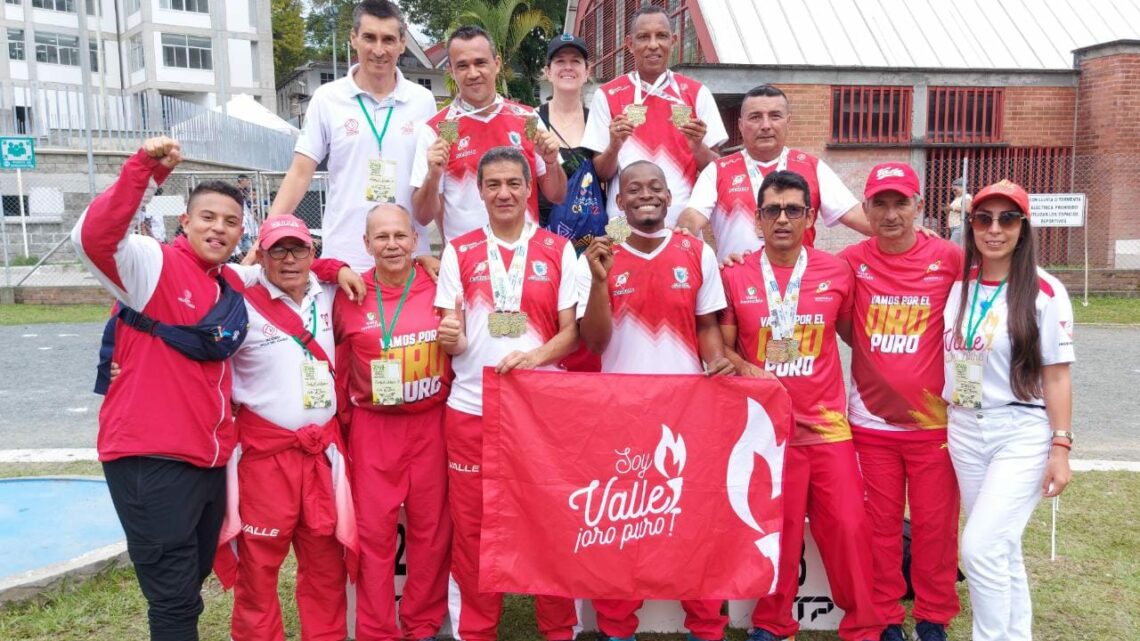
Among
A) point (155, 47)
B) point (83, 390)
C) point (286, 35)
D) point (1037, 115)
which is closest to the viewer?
point (83, 390)

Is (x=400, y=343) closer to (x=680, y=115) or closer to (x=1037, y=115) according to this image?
(x=680, y=115)

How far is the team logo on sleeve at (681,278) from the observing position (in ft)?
14.6

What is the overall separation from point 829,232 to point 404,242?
16709 mm

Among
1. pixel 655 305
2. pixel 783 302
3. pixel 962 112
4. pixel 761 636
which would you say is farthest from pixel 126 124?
pixel 761 636

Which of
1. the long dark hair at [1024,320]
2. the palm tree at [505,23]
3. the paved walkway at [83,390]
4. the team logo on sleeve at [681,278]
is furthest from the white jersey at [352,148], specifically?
the palm tree at [505,23]

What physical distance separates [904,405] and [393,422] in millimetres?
2546

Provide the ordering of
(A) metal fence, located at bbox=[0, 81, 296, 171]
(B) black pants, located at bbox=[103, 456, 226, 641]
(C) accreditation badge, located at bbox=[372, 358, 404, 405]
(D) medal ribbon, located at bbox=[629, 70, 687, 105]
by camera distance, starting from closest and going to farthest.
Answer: (B) black pants, located at bbox=[103, 456, 226, 641], (C) accreditation badge, located at bbox=[372, 358, 404, 405], (D) medal ribbon, located at bbox=[629, 70, 687, 105], (A) metal fence, located at bbox=[0, 81, 296, 171]

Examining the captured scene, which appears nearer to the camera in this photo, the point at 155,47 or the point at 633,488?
the point at 633,488

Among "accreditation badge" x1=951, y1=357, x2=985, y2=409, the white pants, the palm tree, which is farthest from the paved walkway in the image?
the palm tree

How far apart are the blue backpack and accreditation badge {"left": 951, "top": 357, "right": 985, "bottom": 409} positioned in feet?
7.24

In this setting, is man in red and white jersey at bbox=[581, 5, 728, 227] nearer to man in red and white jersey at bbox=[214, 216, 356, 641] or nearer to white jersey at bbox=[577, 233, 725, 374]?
white jersey at bbox=[577, 233, 725, 374]

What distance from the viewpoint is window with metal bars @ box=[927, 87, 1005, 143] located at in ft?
68.9

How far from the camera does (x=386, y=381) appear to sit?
4363 mm

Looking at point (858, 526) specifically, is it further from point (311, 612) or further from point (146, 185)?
point (146, 185)
